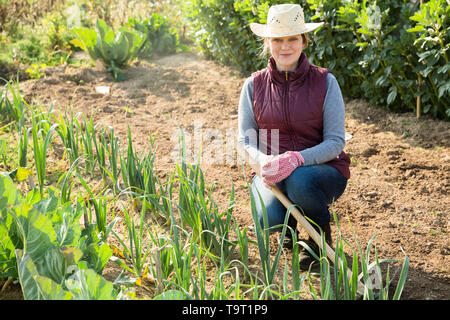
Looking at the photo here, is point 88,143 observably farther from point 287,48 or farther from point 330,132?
point 330,132

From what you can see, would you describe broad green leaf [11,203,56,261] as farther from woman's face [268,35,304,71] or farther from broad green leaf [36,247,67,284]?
woman's face [268,35,304,71]

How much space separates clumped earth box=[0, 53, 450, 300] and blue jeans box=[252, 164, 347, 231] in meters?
0.26

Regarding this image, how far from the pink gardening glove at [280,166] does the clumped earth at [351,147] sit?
250 millimetres

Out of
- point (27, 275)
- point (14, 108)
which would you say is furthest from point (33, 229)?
point (14, 108)

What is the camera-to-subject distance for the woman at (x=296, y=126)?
2121mm

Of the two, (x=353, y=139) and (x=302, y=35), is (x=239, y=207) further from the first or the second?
(x=353, y=139)

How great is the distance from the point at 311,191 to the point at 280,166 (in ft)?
0.58

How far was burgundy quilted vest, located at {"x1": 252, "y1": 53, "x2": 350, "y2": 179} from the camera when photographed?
7.17 ft

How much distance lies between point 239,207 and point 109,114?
72.8 inches

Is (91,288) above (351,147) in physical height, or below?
above

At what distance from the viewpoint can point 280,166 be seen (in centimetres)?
209

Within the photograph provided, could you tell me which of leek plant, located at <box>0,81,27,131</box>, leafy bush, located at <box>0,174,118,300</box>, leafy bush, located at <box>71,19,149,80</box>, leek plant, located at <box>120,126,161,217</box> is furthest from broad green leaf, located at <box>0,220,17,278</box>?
leafy bush, located at <box>71,19,149,80</box>

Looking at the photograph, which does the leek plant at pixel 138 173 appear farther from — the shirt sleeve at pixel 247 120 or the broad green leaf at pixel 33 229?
the broad green leaf at pixel 33 229

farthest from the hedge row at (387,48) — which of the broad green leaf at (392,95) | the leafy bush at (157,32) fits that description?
the leafy bush at (157,32)
